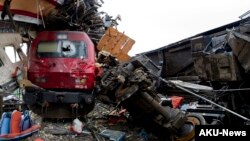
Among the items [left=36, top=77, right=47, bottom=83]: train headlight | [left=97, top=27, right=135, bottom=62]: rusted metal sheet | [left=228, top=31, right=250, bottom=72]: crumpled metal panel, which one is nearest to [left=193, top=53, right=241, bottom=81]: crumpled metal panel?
[left=228, top=31, right=250, bottom=72]: crumpled metal panel

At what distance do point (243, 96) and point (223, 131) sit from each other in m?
2.61

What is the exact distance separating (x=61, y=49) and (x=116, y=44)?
2.23 m

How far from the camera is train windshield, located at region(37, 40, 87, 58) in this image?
855 centimetres

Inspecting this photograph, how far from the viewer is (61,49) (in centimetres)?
859

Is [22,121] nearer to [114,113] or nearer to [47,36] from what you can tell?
[47,36]

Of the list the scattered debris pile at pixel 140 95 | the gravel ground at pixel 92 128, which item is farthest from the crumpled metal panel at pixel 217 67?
the gravel ground at pixel 92 128

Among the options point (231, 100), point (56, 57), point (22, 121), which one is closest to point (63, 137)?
point (22, 121)

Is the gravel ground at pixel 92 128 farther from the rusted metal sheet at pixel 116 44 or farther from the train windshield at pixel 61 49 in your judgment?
the rusted metal sheet at pixel 116 44

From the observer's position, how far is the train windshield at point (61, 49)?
8547 mm

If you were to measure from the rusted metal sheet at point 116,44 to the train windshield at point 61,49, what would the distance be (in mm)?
1510

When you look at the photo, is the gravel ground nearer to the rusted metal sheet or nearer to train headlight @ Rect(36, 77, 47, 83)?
train headlight @ Rect(36, 77, 47, 83)

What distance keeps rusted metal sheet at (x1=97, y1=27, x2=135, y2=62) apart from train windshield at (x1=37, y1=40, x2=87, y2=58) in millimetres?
1510

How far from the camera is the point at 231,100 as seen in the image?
21.2 feet

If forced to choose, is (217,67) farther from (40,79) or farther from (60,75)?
(40,79)
